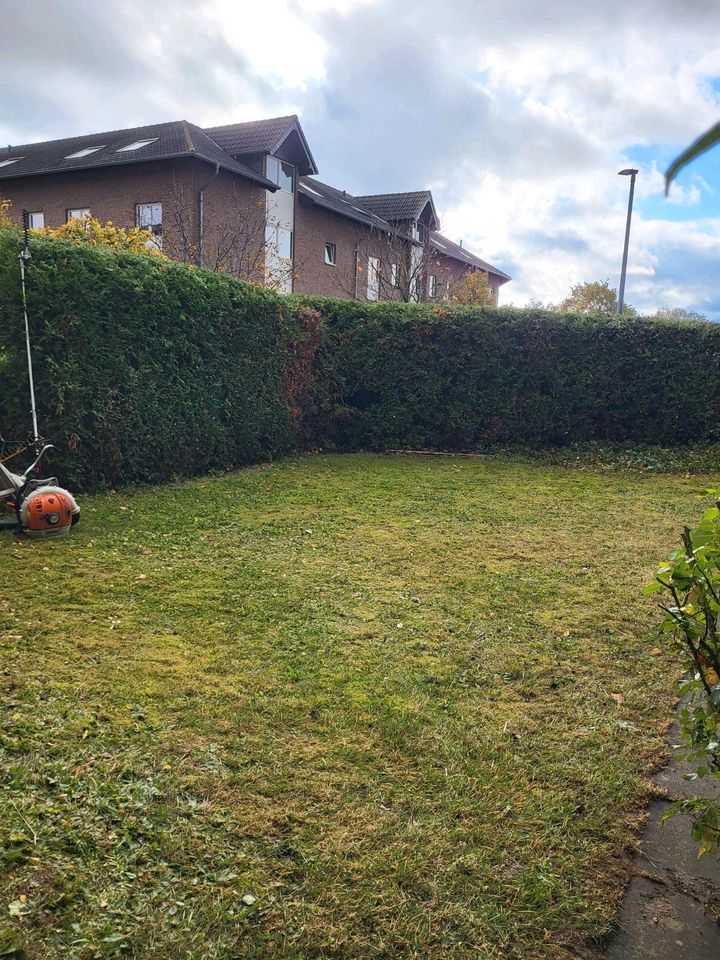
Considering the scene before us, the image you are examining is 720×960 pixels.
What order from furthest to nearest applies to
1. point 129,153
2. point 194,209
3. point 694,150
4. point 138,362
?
point 129,153, point 194,209, point 138,362, point 694,150

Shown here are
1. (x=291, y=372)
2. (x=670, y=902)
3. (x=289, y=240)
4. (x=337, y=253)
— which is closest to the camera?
(x=670, y=902)

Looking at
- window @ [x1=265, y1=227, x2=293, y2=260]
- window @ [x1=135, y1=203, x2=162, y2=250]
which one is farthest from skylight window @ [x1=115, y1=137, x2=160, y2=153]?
window @ [x1=265, y1=227, x2=293, y2=260]

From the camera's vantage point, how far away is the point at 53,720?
3.19 meters

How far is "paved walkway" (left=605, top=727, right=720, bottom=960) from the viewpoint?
2145 mm

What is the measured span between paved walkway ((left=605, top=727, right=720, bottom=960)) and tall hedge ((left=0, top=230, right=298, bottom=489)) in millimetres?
6613

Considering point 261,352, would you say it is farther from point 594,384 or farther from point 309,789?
point 309,789

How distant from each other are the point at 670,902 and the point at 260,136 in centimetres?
2616

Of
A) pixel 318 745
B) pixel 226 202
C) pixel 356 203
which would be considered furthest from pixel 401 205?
pixel 318 745

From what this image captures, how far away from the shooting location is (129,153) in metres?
22.7

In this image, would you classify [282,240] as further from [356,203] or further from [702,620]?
[702,620]

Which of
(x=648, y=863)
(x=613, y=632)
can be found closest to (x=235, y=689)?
(x=648, y=863)

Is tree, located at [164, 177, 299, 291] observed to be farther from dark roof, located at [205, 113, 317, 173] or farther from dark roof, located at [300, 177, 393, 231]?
dark roof, located at [300, 177, 393, 231]

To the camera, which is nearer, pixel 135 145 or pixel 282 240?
pixel 135 145

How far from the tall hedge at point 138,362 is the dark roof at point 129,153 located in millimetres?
13667
